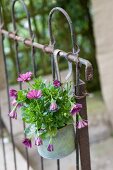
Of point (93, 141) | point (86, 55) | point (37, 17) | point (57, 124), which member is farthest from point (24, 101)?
point (86, 55)

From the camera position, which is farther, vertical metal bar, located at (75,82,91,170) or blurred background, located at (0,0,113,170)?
blurred background, located at (0,0,113,170)

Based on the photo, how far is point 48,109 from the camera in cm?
112

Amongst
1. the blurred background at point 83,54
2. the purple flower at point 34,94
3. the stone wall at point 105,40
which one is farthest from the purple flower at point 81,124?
the stone wall at point 105,40

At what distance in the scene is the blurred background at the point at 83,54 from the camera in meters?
2.82

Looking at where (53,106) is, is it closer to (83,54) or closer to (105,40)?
(105,40)

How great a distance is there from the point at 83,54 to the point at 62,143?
2.81m

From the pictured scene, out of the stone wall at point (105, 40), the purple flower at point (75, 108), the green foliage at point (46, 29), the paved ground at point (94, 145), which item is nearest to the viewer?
the purple flower at point (75, 108)

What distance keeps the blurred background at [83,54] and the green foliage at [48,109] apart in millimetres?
1070

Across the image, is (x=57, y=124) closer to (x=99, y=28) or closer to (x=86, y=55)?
(x=99, y=28)

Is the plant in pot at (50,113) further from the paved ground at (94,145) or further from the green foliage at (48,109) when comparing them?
the paved ground at (94,145)

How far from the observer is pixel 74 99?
1.12 meters

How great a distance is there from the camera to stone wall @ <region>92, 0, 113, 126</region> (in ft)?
9.26

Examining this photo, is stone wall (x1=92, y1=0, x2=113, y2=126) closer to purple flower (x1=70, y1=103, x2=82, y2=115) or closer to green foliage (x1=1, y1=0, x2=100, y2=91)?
green foliage (x1=1, y1=0, x2=100, y2=91)

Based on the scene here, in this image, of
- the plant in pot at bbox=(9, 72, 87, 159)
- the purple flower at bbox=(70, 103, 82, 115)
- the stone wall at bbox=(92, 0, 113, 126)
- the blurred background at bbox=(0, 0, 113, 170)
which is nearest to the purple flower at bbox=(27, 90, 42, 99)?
the plant in pot at bbox=(9, 72, 87, 159)
